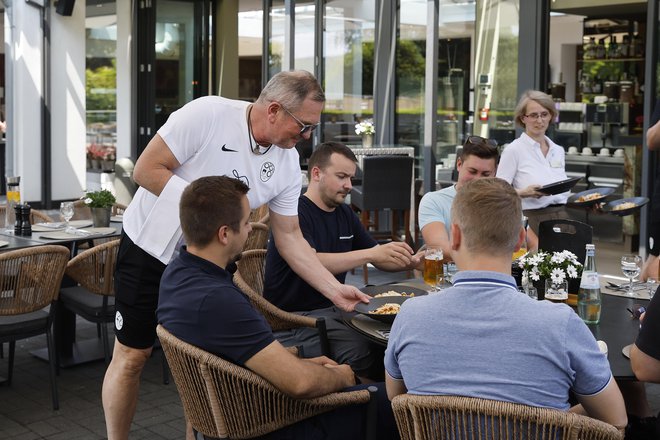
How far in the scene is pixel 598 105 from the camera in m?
11.3

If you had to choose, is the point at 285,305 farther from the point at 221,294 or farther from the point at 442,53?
the point at 442,53

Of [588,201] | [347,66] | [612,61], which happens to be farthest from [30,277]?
[612,61]

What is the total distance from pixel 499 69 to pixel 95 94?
9.18 meters

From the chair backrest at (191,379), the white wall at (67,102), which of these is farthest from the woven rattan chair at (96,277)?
the white wall at (67,102)

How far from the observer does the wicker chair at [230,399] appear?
2676mm

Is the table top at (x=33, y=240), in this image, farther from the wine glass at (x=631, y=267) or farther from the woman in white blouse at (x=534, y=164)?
the wine glass at (x=631, y=267)

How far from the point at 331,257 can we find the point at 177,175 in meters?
0.90

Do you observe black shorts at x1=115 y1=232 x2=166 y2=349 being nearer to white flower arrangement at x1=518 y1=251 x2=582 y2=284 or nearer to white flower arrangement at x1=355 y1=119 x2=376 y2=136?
white flower arrangement at x1=518 y1=251 x2=582 y2=284

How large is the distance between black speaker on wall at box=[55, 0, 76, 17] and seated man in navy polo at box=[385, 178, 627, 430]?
11.6 meters

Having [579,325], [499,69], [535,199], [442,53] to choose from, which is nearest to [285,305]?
[579,325]

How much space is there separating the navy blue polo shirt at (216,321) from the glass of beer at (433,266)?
117 centimetres

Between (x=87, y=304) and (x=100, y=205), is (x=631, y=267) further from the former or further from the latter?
(x=100, y=205)

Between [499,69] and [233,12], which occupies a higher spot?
[233,12]

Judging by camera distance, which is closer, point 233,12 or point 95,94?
point 233,12
